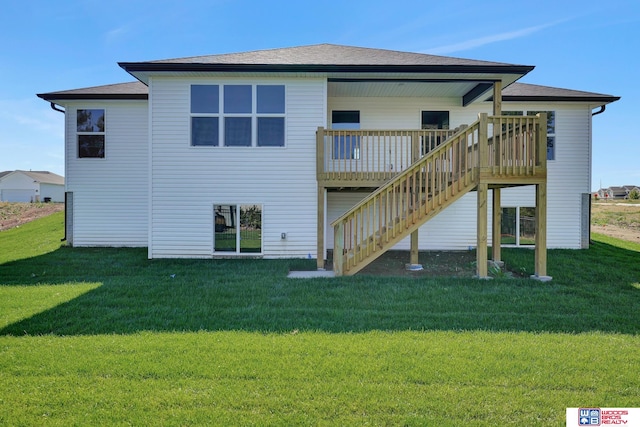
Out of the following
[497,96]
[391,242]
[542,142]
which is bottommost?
[391,242]

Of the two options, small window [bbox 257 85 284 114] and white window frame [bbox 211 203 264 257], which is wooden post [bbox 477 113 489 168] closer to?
small window [bbox 257 85 284 114]

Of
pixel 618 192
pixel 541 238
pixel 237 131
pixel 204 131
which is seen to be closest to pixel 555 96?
pixel 541 238

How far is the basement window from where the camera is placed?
989 cm

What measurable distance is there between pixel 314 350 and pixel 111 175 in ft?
34.4

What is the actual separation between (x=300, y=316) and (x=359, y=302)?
1103 mm

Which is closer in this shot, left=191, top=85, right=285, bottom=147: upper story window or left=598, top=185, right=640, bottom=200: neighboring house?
left=191, top=85, right=285, bottom=147: upper story window

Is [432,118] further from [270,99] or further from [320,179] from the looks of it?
[270,99]

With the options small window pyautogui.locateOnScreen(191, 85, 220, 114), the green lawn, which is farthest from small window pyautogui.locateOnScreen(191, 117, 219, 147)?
the green lawn

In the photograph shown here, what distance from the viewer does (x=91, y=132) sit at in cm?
1166

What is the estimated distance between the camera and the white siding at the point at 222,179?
9734 millimetres

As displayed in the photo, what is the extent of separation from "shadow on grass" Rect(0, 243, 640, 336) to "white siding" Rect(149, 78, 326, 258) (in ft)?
3.73

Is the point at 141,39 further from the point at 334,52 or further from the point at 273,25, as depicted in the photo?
the point at 334,52

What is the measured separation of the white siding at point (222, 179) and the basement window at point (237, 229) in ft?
0.53

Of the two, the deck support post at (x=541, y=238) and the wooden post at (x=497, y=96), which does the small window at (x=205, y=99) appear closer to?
the wooden post at (x=497, y=96)
